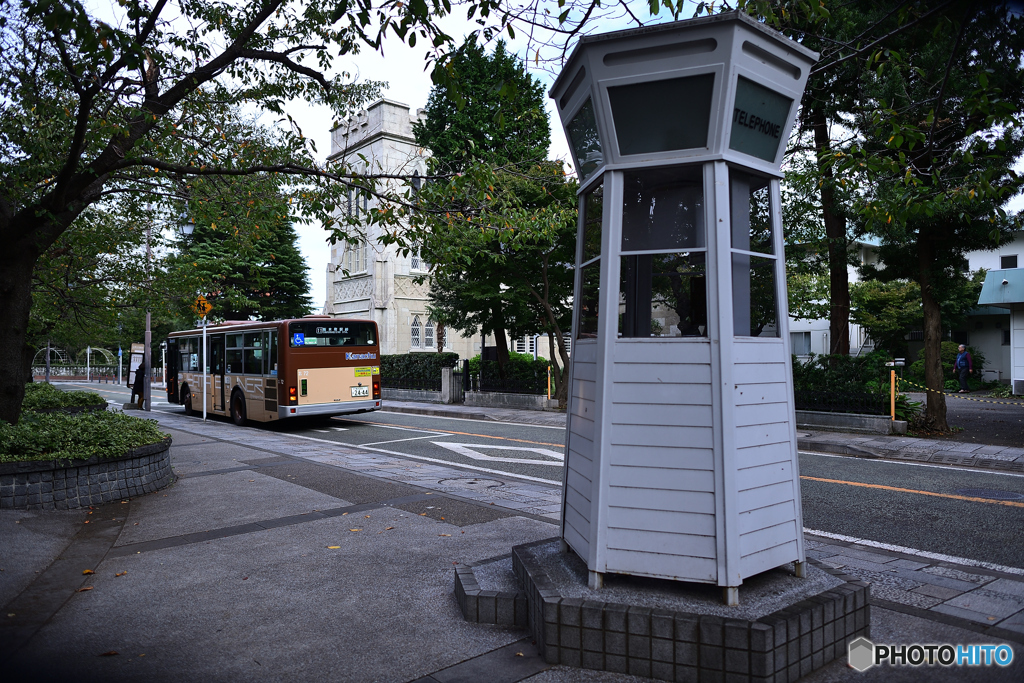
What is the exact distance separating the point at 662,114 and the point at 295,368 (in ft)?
48.0

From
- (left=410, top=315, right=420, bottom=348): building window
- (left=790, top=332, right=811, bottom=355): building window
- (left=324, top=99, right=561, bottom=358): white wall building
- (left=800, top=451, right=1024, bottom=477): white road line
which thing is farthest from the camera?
(left=410, top=315, right=420, bottom=348): building window

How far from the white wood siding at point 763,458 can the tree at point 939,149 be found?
360cm

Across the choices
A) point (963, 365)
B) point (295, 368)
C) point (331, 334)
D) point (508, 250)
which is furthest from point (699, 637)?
point (963, 365)

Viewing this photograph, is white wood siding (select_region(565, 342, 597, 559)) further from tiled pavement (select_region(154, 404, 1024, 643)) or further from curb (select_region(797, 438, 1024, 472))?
curb (select_region(797, 438, 1024, 472))

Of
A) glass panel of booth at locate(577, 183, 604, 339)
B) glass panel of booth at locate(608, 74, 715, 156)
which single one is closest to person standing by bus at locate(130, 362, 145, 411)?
glass panel of booth at locate(577, 183, 604, 339)

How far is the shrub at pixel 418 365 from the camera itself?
26.8 meters

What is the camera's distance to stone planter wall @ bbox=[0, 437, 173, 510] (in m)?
7.11

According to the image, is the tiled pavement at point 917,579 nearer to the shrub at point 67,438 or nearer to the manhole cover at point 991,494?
the manhole cover at point 991,494

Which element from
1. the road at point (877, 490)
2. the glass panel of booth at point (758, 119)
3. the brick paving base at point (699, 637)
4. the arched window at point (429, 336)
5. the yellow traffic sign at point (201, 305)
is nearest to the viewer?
the brick paving base at point (699, 637)

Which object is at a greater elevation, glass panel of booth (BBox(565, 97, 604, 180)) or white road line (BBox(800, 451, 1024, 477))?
glass panel of booth (BBox(565, 97, 604, 180))

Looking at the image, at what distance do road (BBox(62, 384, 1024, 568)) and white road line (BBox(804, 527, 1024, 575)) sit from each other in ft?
0.26

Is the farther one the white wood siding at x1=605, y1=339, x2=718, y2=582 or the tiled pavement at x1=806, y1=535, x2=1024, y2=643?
the tiled pavement at x1=806, y1=535, x2=1024, y2=643

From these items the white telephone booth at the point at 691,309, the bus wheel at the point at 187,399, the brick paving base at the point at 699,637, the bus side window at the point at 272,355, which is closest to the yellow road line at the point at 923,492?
the brick paving base at the point at 699,637

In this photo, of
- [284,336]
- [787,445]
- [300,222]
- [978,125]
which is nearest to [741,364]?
[787,445]
